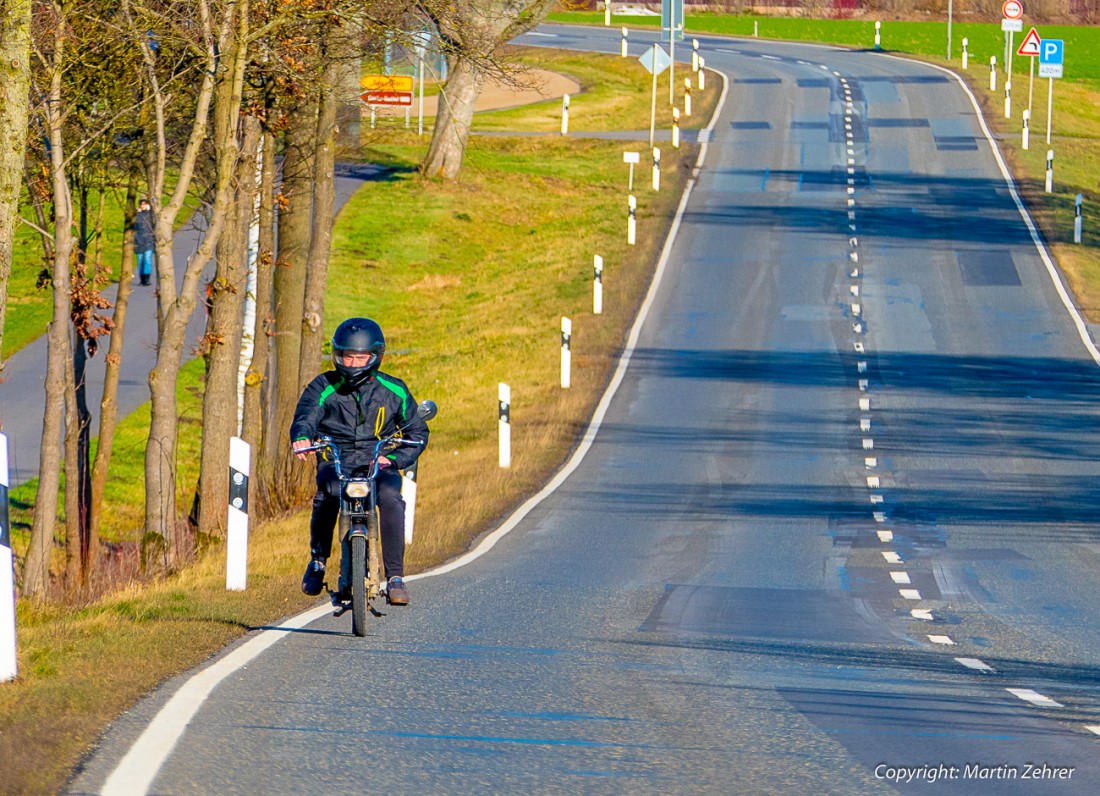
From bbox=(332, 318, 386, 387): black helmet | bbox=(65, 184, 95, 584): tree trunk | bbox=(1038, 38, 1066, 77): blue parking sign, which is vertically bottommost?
bbox=(65, 184, 95, 584): tree trunk

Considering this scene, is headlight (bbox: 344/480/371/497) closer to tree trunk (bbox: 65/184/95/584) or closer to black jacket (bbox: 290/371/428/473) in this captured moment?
black jacket (bbox: 290/371/428/473)

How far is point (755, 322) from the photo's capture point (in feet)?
107

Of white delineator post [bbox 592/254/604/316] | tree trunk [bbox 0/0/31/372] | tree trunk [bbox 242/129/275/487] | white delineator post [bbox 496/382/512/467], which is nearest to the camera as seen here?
tree trunk [bbox 0/0/31/372]

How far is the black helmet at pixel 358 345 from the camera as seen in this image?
9.29 m

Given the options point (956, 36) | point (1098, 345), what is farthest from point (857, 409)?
point (956, 36)

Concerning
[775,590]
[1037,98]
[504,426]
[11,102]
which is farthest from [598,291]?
[1037,98]

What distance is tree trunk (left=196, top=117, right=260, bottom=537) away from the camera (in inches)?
781

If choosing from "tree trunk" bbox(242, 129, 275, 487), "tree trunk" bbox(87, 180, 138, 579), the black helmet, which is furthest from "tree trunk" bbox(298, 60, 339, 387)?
the black helmet

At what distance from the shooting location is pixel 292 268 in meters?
22.6

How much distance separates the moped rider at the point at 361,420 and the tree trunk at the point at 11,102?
114 inches

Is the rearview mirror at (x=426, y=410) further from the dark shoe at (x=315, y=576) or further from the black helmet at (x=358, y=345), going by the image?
the dark shoe at (x=315, y=576)

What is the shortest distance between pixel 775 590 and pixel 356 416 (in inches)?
186

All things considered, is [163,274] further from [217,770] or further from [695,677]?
[217,770]

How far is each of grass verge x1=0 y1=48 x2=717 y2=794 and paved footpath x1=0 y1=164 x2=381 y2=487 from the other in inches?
30.7
